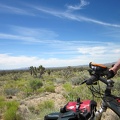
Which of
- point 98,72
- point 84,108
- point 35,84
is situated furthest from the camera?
point 35,84

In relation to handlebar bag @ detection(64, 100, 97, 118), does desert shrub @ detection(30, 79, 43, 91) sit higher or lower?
lower

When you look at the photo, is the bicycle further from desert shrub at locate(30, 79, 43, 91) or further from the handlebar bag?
desert shrub at locate(30, 79, 43, 91)

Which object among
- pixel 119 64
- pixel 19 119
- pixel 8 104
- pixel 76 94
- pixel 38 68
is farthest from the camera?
pixel 38 68

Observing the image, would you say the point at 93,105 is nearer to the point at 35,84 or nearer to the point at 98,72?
the point at 98,72

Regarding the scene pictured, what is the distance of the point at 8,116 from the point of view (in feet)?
30.6

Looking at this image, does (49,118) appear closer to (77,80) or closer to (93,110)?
(93,110)

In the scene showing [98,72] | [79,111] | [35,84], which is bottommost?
[35,84]

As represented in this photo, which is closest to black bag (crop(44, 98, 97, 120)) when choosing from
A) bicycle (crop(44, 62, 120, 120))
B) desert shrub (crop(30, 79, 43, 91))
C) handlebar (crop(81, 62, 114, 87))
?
bicycle (crop(44, 62, 120, 120))

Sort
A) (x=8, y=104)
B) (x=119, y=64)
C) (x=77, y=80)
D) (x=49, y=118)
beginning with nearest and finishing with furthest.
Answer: (x=119, y=64) → (x=49, y=118) → (x=8, y=104) → (x=77, y=80)

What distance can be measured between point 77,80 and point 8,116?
46.3ft

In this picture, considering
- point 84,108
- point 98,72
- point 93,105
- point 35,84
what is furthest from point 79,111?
point 35,84

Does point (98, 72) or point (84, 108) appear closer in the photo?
point (98, 72)

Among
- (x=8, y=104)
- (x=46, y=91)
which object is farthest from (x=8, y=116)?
(x=46, y=91)

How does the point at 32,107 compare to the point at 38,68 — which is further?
the point at 38,68
